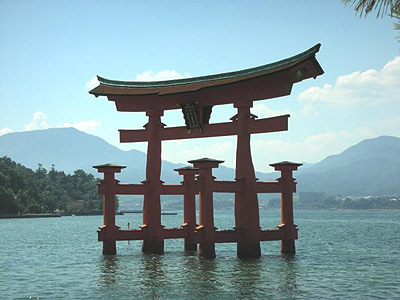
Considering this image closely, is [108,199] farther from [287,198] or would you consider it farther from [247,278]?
[247,278]

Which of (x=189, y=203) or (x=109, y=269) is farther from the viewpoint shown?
(x=189, y=203)

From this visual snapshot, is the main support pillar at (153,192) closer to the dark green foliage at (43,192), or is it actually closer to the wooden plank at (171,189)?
the wooden plank at (171,189)

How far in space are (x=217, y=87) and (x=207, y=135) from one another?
221cm

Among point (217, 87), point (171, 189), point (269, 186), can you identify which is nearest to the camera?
point (217, 87)

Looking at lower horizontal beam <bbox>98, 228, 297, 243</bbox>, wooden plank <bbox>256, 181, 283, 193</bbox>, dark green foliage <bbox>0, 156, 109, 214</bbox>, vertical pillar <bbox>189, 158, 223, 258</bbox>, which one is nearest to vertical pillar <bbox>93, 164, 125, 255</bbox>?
lower horizontal beam <bbox>98, 228, 297, 243</bbox>

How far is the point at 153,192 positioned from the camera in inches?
951

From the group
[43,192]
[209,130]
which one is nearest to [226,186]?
[209,130]

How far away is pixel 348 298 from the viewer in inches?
611

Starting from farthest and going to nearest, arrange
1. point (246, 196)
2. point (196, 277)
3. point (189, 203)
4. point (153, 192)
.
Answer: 1. point (189, 203)
2. point (153, 192)
3. point (246, 196)
4. point (196, 277)

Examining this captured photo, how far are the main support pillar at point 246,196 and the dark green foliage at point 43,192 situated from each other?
86.9m

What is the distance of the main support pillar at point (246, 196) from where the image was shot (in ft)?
70.6

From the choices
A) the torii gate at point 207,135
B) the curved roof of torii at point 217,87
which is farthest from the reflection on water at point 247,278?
the curved roof of torii at point 217,87

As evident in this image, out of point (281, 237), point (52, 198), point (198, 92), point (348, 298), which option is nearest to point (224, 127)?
point (198, 92)

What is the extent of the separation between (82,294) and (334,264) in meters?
11.4
